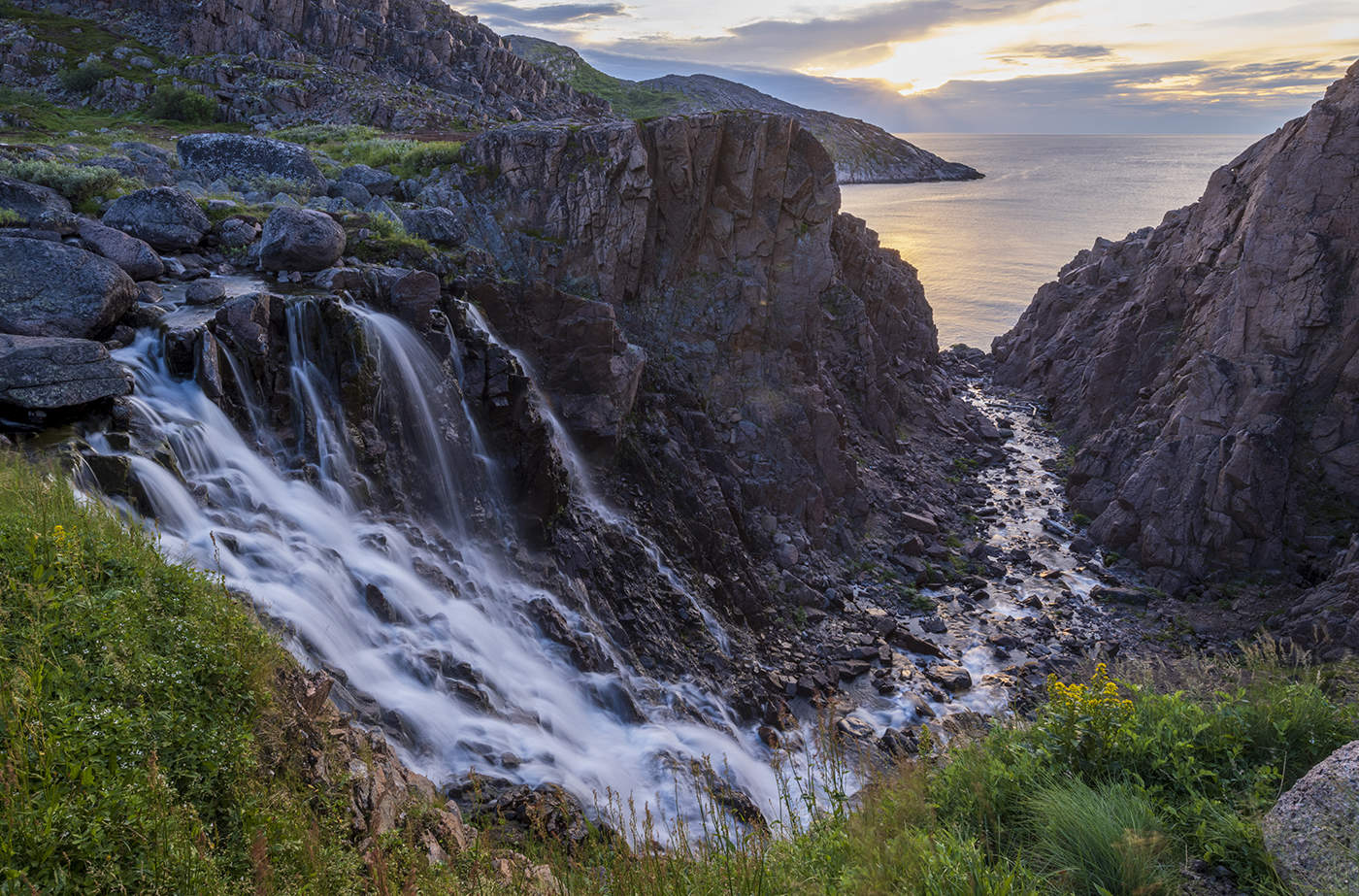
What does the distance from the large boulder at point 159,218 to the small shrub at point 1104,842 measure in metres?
22.5

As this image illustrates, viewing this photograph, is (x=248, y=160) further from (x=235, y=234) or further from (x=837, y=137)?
(x=837, y=137)

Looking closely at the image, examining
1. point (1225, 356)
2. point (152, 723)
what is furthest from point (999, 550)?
point (152, 723)

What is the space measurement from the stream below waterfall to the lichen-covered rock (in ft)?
22.4

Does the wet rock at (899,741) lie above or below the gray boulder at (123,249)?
below

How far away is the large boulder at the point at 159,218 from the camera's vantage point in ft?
62.5

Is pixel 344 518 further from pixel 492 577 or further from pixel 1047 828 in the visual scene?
pixel 1047 828

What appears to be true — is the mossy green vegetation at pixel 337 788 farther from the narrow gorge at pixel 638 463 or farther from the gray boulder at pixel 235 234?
the gray boulder at pixel 235 234

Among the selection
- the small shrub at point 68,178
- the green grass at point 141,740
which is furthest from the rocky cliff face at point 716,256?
the green grass at point 141,740

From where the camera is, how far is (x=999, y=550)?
2706 cm

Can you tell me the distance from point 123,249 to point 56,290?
3697 millimetres

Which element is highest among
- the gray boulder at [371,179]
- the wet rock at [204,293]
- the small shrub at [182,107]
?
the small shrub at [182,107]

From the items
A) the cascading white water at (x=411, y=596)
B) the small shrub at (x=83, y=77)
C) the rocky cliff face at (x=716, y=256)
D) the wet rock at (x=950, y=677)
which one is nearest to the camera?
the cascading white water at (x=411, y=596)

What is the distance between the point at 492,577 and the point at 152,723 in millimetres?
11737

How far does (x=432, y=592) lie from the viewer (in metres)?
15.3
